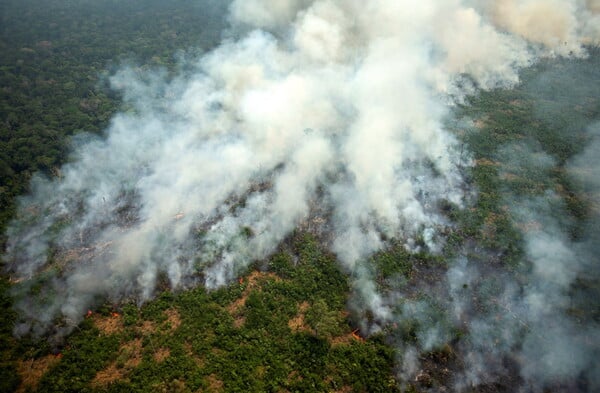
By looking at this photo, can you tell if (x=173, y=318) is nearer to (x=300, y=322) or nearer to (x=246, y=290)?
(x=246, y=290)

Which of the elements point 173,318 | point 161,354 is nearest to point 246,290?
point 173,318

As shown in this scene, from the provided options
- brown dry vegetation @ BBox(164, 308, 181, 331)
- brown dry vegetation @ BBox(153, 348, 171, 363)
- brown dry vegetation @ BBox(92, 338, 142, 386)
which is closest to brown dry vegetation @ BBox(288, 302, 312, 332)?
brown dry vegetation @ BBox(164, 308, 181, 331)

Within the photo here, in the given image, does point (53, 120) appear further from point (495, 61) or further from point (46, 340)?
point (495, 61)

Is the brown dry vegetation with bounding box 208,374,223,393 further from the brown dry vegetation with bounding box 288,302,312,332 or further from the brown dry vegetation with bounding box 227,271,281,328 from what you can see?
the brown dry vegetation with bounding box 288,302,312,332

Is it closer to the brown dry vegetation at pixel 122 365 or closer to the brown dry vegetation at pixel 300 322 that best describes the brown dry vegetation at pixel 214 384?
the brown dry vegetation at pixel 122 365

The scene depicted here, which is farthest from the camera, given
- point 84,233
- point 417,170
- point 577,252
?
point 417,170

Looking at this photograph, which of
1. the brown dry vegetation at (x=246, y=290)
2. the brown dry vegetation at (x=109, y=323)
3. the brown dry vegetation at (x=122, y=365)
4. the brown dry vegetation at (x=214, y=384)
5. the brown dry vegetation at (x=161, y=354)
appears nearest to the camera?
the brown dry vegetation at (x=214, y=384)

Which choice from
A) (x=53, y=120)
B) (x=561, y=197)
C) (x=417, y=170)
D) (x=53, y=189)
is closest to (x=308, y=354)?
(x=417, y=170)

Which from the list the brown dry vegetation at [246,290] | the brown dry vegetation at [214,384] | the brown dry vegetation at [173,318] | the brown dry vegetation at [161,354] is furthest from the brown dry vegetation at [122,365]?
the brown dry vegetation at [246,290]
